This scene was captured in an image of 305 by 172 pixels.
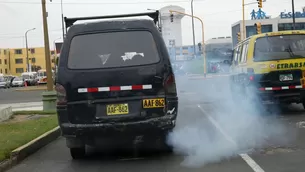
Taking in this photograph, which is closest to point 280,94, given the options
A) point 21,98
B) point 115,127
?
point 115,127

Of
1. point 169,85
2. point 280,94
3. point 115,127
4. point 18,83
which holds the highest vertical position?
point 169,85

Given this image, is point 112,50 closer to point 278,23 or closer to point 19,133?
point 19,133

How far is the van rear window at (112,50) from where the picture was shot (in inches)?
250

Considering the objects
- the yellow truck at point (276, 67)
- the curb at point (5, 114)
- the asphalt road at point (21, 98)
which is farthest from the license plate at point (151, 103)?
the asphalt road at point (21, 98)

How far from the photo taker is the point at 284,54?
10.6 metres

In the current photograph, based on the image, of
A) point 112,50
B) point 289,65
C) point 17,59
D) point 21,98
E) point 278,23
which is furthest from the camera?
point 17,59

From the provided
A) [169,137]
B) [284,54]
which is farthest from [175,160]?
[284,54]

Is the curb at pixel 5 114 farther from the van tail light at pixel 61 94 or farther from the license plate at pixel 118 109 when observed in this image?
the license plate at pixel 118 109

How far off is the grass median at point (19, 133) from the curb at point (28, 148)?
121 mm

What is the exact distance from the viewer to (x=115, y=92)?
6242 mm

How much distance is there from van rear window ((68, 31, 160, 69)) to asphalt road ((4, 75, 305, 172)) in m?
1.57

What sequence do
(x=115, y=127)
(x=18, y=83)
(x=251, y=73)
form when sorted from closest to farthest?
(x=115, y=127)
(x=251, y=73)
(x=18, y=83)

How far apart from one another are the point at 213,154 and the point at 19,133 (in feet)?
15.2

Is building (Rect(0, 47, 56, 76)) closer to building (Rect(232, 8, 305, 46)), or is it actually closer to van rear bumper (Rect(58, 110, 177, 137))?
building (Rect(232, 8, 305, 46))
